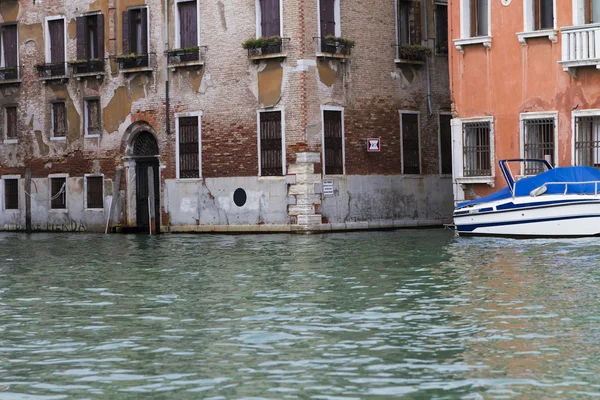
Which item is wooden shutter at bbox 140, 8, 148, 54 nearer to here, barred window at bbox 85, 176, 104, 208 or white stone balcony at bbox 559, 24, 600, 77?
barred window at bbox 85, 176, 104, 208

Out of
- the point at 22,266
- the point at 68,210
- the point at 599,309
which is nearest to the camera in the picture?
the point at 599,309

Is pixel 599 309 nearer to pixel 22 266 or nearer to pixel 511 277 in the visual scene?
pixel 511 277

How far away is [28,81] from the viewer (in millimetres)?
36406

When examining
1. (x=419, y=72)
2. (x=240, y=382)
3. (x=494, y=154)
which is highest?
(x=419, y=72)

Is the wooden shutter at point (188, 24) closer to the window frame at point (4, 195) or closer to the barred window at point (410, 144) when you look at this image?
the barred window at point (410, 144)

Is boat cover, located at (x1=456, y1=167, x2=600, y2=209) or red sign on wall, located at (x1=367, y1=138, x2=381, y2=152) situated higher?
red sign on wall, located at (x1=367, y1=138, x2=381, y2=152)

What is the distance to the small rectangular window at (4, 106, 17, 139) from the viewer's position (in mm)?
37156

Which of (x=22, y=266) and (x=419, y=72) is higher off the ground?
(x=419, y=72)

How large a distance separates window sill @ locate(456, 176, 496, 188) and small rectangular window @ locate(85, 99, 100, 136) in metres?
11.4

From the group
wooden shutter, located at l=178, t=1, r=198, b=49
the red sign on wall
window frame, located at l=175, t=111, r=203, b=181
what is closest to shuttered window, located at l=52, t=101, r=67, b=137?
window frame, located at l=175, t=111, r=203, b=181

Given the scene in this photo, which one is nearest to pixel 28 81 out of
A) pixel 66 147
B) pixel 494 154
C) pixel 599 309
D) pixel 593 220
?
pixel 66 147

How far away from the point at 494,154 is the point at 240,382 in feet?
63.8

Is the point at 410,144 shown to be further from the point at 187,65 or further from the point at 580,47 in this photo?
the point at 580,47

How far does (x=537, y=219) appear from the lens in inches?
952
